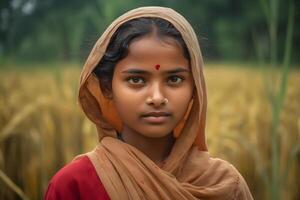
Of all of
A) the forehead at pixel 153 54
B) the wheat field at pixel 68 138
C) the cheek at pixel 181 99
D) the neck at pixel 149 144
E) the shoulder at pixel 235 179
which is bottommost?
the wheat field at pixel 68 138

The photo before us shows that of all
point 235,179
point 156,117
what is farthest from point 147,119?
point 235,179

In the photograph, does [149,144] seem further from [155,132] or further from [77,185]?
[77,185]

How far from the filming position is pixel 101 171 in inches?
74.9

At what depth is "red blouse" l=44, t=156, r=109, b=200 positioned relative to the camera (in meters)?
1.88

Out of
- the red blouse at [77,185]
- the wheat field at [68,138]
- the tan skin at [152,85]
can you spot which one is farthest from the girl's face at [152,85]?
the wheat field at [68,138]

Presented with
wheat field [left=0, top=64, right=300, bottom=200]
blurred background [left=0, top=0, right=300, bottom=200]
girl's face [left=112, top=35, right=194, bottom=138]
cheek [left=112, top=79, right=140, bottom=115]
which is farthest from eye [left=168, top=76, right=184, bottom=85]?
wheat field [left=0, top=64, right=300, bottom=200]

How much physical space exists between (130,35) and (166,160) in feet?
1.17

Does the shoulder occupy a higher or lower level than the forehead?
lower

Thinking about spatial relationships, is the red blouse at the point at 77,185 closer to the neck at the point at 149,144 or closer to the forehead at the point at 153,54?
the neck at the point at 149,144

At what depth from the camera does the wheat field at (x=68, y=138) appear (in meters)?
4.38

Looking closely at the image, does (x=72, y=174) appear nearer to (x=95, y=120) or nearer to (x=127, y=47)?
(x=95, y=120)

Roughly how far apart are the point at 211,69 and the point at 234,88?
2.26 meters

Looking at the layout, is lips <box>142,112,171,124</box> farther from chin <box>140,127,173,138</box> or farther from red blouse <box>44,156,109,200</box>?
red blouse <box>44,156,109,200</box>

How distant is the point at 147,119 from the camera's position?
6.22ft
